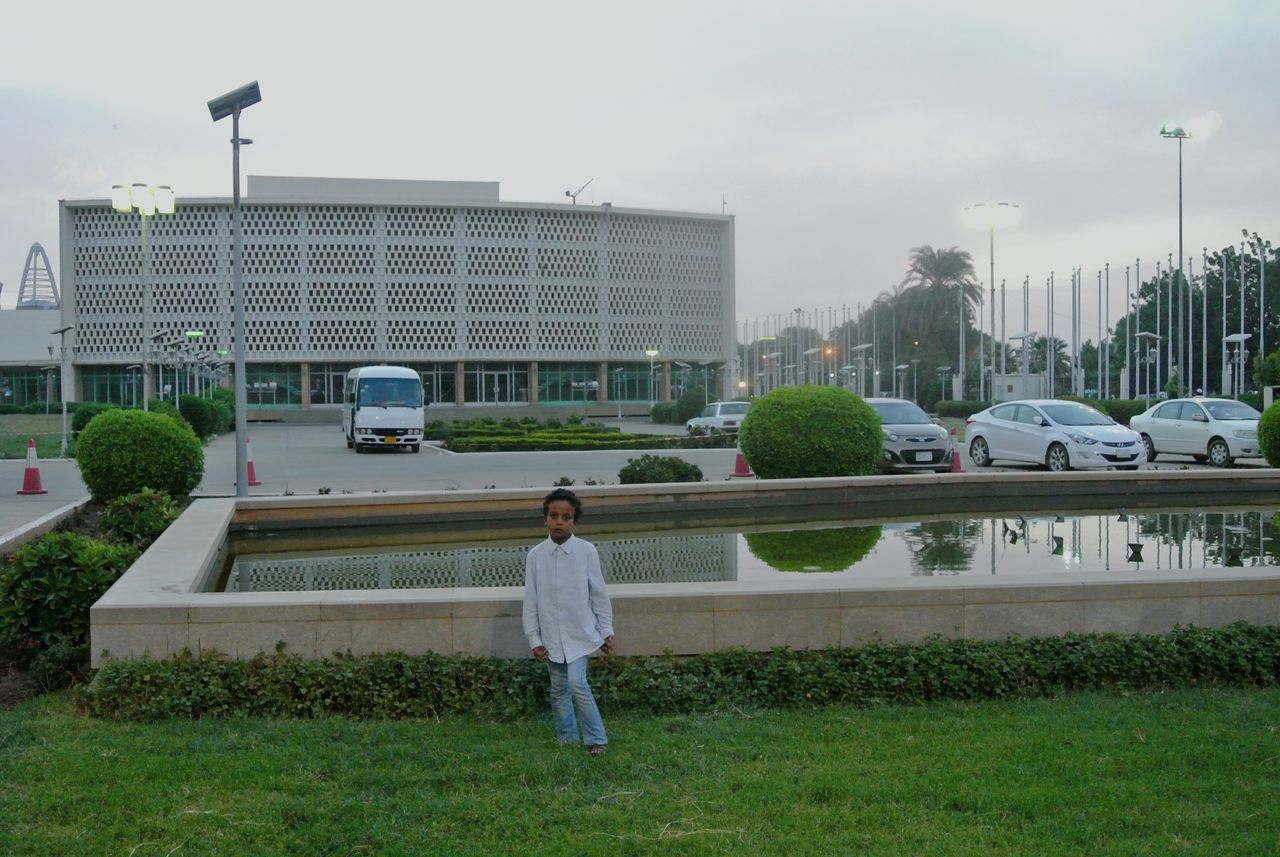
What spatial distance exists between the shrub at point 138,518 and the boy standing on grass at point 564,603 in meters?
6.40

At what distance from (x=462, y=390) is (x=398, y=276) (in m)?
8.06

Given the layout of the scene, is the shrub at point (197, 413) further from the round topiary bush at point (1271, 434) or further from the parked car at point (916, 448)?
the round topiary bush at point (1271, 434)

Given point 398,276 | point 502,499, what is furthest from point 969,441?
point 398,276

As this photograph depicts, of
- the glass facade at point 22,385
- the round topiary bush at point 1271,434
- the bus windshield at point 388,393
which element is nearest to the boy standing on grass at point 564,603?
the round topiary bush at point 1271,434

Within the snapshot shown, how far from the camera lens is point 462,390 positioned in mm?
75000

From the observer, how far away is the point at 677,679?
6434mm

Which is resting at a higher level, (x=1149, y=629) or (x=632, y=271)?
(x=632, y=271)

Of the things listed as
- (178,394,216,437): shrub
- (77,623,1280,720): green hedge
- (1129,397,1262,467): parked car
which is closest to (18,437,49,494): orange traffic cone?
(77,623,1280,720): green hedge

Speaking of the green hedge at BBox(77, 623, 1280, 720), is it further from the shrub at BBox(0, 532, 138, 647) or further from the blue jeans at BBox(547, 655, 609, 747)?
the shrub at BBox(0, 532, 138, 647)

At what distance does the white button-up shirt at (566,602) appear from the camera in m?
5.91

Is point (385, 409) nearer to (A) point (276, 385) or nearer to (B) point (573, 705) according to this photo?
(B) point (573, 705)

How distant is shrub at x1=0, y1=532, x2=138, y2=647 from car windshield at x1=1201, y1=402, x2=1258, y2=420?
23077 millimetres

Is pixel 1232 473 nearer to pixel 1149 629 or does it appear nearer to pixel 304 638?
pixel 1149 629

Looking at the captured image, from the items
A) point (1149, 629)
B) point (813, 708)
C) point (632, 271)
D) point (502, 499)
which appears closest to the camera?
point (813, 708)
